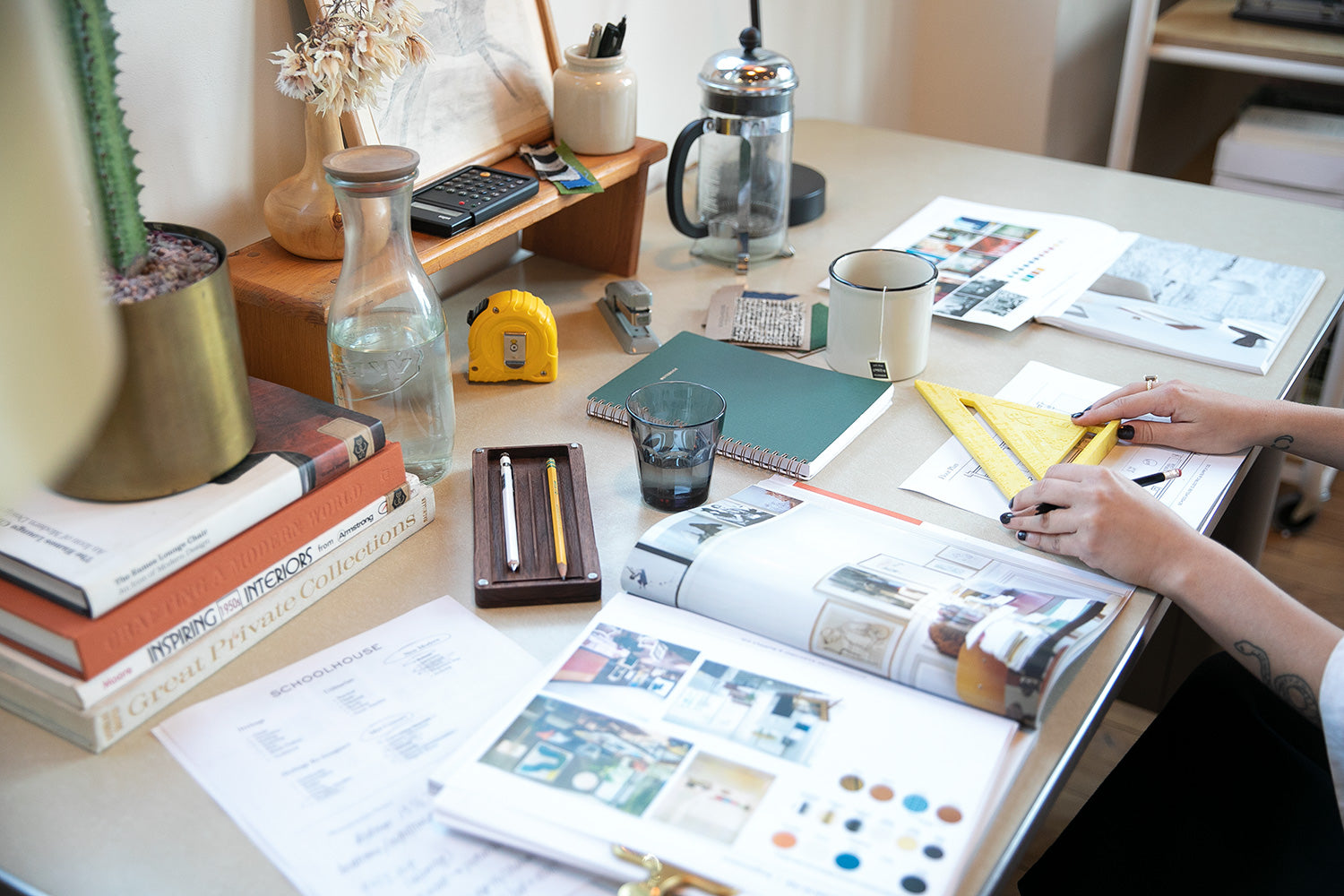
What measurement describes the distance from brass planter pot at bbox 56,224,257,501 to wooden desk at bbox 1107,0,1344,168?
6.04ft

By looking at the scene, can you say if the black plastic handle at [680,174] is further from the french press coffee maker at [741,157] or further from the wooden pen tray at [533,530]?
the wooden pen tray at [533,530]

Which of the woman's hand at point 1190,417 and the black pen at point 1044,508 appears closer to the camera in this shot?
the black pen at point 1044,508

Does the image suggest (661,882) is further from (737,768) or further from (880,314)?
(880,314)

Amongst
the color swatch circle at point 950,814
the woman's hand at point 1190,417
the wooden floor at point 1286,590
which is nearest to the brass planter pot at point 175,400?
the color swatch circle at point 950,814

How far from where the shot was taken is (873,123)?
7.46 feet

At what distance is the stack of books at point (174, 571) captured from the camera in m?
0.64

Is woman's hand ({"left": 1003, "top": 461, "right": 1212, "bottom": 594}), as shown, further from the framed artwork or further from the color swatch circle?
the framed artwork

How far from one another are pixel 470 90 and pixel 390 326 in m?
0.40

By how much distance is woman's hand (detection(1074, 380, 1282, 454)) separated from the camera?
0.95 metres

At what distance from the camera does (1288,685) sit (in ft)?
2.50

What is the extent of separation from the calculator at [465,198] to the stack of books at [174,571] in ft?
0.92

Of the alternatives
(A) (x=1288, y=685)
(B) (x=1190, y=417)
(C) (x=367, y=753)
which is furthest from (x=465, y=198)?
(A) (x=1288, y=685)

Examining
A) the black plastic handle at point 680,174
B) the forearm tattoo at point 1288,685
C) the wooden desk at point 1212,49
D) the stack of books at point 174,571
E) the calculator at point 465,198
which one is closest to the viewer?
the stack of books at point 174,571

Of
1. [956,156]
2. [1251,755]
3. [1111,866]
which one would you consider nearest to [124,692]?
[1111,866]
